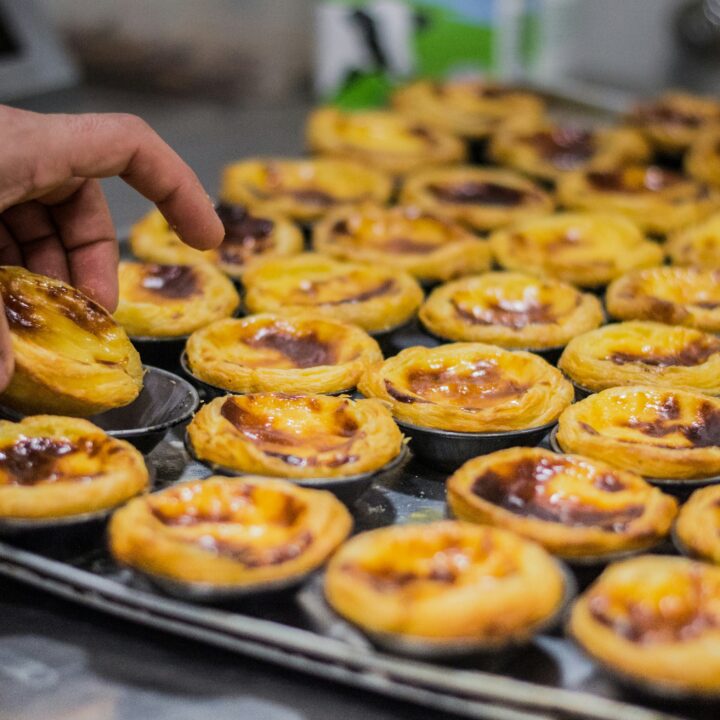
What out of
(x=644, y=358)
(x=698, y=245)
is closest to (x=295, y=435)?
(x=644, y=358)

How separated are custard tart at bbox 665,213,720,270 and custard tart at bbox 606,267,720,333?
238 mm

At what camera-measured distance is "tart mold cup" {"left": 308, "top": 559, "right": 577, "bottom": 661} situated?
1756 mm

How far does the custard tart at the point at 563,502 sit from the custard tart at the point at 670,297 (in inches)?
41.3

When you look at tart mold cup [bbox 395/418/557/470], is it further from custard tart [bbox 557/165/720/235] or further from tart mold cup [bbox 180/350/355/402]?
custard tart [bbox 557/165/720/235]

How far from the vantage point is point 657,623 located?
5.93 feet

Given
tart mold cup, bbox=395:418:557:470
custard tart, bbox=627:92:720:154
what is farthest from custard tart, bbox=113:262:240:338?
custard tart, bbox=627:92:720:154

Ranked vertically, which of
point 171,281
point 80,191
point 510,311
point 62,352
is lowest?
point 510,311

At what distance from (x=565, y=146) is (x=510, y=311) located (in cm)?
200

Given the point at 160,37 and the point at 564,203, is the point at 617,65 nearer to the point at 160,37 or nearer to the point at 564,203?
the point at 160,37

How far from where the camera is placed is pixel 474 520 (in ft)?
6.95

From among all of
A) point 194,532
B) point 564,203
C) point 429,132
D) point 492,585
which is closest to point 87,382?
point 194,532

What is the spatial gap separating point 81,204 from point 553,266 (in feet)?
5.24

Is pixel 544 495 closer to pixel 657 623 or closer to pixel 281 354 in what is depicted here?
pixel 657 623

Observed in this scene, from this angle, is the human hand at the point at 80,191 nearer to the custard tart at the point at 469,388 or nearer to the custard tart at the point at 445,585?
the custard tart at the point at 469,388
